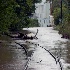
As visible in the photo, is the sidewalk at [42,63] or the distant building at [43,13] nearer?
the sidewalk at [42,63]

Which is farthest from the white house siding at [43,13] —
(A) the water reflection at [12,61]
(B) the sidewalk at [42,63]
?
(B) the sidewalk at [42,63]

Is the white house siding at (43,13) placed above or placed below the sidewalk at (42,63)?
below

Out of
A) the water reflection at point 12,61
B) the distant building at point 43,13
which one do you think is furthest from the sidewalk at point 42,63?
the distant building at point 43,13

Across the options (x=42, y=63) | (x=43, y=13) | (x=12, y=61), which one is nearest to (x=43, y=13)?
(x=43, y=13)

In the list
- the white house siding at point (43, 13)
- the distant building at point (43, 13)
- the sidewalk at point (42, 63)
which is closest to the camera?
the sidewalk at point (42, 63)

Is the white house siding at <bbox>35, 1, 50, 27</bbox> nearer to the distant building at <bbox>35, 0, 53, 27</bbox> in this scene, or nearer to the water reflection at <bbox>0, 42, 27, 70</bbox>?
the distant building at <bbox>35, 0, 53, 27</bbox>

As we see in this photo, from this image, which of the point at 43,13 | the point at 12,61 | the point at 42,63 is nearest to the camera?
the point at 42,63

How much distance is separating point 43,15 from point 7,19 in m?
70.5

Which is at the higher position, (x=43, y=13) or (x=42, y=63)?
(x=42, y=63)

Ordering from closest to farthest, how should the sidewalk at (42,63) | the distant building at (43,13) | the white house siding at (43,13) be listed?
the sidewalk at (42,63) < the distant building at (43,13) < the white house siding at (43,13)

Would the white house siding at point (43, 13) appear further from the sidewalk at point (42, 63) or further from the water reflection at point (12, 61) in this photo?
the sidewalk at point (42, 63)

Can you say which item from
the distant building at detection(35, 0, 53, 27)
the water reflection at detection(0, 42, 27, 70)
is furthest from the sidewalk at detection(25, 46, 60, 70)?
the distant building at detection(35, 0, 53, 27)

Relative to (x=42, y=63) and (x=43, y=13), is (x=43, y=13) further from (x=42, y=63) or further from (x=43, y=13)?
(x=42, y=63)

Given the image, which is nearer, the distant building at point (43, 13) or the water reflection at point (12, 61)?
the water reflection at point (12, 61)
